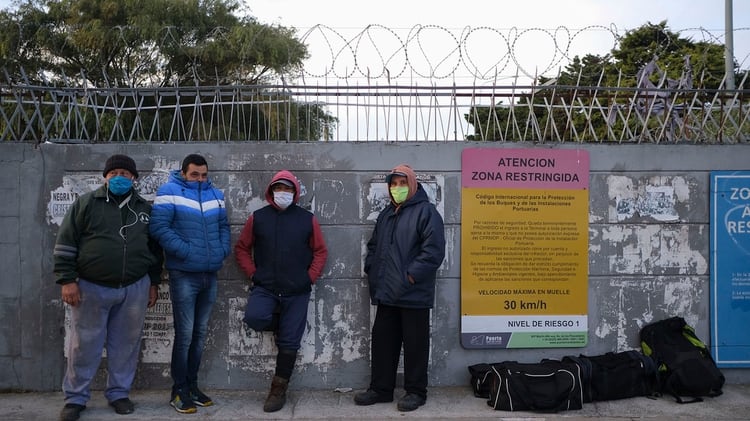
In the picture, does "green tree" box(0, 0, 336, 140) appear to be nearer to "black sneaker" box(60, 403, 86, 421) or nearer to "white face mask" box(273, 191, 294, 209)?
"white face mask" box(273, 191, 294, 209)

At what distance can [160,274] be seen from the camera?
193 inches

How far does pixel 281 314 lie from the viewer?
484 centimetres

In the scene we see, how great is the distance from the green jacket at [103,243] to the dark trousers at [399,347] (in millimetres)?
1813

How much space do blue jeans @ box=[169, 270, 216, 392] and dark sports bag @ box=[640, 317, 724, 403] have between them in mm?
3553

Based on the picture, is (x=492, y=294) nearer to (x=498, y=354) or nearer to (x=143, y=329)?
(x=498, y=354)

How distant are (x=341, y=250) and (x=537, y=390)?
1.87 meters

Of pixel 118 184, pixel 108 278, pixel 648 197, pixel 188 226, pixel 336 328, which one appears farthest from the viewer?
pixel 648 197

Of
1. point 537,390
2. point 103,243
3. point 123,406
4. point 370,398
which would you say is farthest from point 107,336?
point 537,390

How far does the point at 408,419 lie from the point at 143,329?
7.32 ft

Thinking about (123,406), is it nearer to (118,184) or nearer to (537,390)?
(118,184)

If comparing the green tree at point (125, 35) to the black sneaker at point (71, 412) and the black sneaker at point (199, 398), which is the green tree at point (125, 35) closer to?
the black sneaker at point (199, 398)

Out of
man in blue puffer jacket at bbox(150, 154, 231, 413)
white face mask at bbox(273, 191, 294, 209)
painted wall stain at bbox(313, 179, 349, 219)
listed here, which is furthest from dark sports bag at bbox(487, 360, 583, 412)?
man in blue puffer jacket at bbox(150, 154, 231, 413)

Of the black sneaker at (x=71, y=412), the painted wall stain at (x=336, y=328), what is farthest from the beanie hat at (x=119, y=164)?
the painted wall stain at (x=336, y=328)

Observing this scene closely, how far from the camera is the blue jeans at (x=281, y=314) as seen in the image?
473cm
